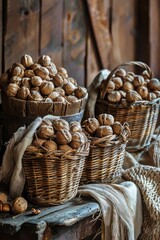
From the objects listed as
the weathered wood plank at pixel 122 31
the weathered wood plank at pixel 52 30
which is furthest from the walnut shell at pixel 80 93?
the weathered wood plank at pixel 122 31

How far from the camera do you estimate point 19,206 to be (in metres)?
2.30

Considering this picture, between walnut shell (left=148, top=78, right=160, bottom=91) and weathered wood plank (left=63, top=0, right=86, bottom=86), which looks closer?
walnut shell (left=148, top=78, right=160, bottom=91)

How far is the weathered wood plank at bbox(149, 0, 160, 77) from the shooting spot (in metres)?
4.66

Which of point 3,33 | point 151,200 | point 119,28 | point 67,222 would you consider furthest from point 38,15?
point 67,222

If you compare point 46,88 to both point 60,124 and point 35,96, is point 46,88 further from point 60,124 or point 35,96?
point 60,124

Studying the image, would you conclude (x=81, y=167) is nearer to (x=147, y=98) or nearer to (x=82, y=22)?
(x=147, y=98)

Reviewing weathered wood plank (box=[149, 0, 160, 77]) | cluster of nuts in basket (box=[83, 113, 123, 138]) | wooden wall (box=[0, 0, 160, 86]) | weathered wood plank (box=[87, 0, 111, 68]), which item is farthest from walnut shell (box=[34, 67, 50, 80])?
weathered wood plank (box=[149, 0, 160, 77])

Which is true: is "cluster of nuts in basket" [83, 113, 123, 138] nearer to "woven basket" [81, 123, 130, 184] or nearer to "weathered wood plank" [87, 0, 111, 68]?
"woven basket" [81, 123, 130, 184]

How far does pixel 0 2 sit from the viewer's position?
11.4ft

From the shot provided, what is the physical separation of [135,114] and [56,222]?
2.84 ft

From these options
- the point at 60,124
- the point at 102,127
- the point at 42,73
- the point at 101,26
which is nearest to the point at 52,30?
the point at 101,26

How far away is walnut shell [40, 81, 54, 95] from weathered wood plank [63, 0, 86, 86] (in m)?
1.44

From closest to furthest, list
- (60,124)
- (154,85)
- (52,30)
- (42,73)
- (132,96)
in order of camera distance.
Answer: (60,124) < (42,73) < (132,96) < (154,85) < (52,30)

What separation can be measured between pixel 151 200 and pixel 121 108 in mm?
486
